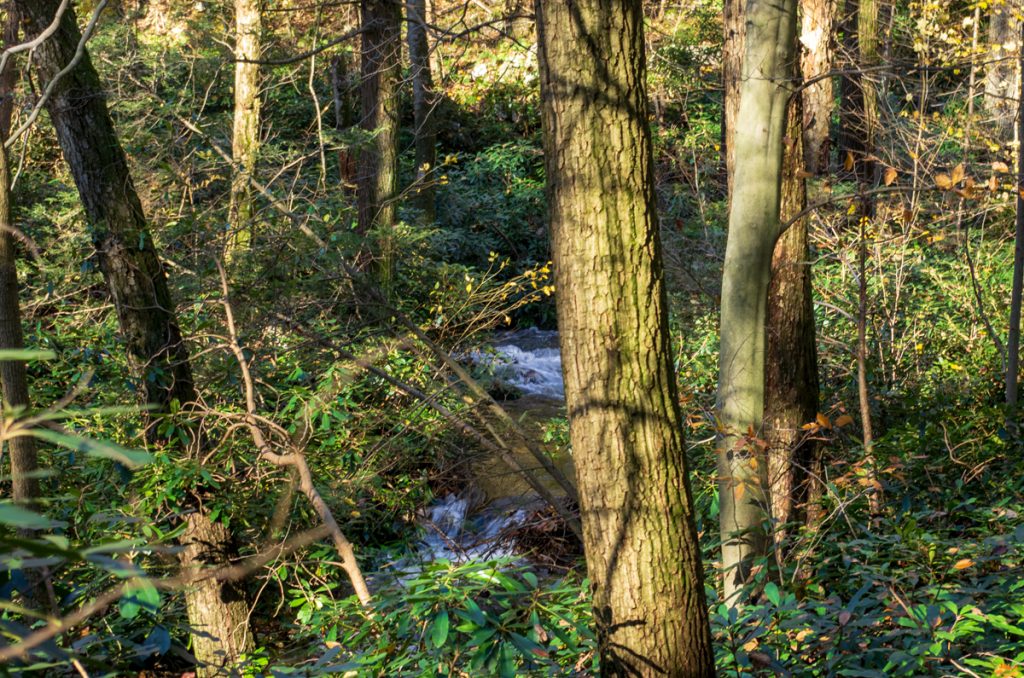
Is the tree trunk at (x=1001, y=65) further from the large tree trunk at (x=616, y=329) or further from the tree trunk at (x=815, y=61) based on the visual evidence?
the large tree trunk at (x=616, y=329)

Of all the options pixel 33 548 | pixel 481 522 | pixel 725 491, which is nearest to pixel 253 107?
pixel 481 522

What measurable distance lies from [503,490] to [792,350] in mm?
3889

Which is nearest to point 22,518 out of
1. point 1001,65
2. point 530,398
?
point 530,398

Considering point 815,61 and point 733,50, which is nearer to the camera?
point 733,50

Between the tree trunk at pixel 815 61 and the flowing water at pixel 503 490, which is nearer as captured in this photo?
the tree trunk at pixel 815 61

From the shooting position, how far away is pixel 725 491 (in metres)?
4.46

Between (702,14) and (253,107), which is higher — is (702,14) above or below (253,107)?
above

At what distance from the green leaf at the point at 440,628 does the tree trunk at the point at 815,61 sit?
14.1 ft

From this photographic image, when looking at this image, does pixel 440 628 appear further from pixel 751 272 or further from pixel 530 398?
pixel 530 398

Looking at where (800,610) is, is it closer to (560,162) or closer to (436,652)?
(436,652)

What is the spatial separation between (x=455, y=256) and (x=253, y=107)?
15.6ft

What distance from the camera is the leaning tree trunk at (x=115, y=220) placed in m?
5.57

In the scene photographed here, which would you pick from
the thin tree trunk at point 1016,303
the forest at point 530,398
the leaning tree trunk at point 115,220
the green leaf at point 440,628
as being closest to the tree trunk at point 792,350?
the forest at point 530,398

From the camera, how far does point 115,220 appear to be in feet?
19.2
